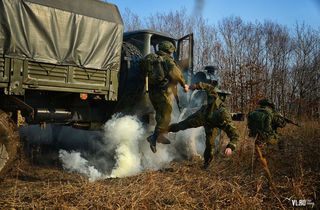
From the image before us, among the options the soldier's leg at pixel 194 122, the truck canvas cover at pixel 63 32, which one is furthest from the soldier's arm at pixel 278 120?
the truck canvas cover at pixel 63 32

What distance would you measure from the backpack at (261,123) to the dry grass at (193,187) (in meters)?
0.34

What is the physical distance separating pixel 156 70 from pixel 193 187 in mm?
2157

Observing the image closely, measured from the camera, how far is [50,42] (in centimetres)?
432

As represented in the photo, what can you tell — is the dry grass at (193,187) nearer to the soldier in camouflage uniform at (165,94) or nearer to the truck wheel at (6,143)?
the truck wheel at (6,143)

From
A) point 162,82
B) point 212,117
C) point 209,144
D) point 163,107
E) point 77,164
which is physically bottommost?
point 77,164

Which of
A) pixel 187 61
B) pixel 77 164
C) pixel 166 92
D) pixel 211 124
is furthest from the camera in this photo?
pixel 187 61

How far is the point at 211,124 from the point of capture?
472 cm

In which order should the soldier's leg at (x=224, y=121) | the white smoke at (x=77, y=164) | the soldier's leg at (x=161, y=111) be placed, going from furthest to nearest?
the white smoke at (x=77, y=164)
the soldier's leg at (x=161, y=111)
the soldier's leg at (x=224, y=121)

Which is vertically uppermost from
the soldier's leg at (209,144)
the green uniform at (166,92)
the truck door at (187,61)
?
the truck door at (187,61)

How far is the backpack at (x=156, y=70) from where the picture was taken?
5005 millimetres

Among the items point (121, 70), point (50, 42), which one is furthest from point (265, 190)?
point (50, 42)

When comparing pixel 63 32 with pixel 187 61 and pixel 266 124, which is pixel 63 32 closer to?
pixel 187 61

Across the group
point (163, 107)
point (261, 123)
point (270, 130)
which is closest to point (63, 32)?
point (163, 107)

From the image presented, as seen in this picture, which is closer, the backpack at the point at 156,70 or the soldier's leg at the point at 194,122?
the soldier's leg at the point at 194,122
